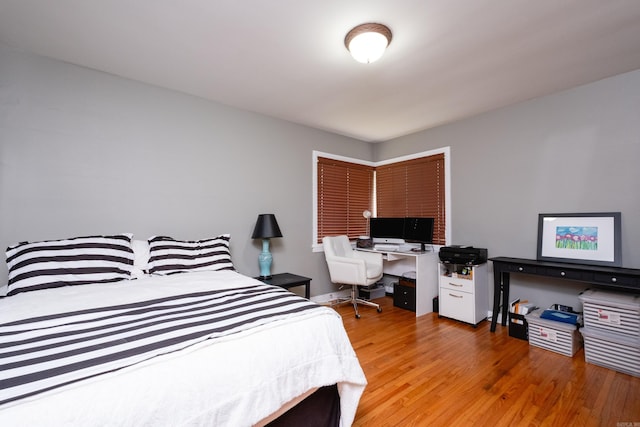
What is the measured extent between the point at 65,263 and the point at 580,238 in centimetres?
450

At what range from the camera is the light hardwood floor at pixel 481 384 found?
169 centimetres

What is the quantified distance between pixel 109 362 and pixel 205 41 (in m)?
2.17

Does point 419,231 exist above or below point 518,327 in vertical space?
above

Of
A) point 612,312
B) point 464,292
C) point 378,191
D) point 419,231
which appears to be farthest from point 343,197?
point 612,312

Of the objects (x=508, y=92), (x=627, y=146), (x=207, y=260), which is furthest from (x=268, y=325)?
(x=627, y=146)

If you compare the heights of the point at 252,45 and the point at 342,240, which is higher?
the point at 252,45

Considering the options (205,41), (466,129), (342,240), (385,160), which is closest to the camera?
(205,41)

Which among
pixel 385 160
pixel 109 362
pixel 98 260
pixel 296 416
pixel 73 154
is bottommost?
pixel 296 416

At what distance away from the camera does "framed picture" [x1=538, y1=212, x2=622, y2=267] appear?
8.34 ft

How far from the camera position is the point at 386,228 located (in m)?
4.25

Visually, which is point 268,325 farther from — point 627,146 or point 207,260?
point 627,146

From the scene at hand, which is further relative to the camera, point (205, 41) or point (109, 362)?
point (205, 41)

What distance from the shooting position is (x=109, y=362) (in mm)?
943

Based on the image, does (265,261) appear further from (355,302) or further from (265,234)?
(355,302)
